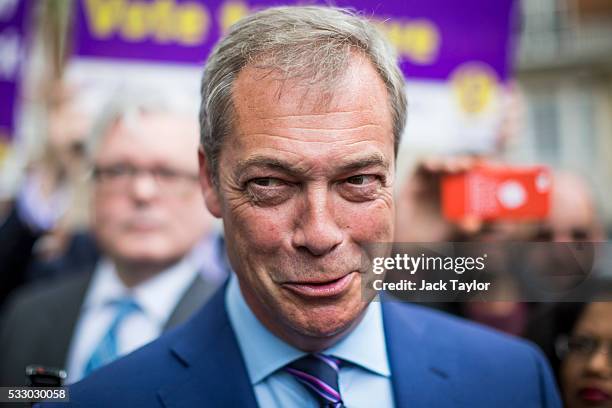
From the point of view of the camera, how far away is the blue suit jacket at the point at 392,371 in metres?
1.79

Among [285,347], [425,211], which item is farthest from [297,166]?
[425,211]

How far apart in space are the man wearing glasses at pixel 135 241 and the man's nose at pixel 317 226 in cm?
137

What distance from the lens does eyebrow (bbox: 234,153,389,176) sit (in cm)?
155

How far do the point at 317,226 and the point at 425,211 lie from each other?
1.45 metres

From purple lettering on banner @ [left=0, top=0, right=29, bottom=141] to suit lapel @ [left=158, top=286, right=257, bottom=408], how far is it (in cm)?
279

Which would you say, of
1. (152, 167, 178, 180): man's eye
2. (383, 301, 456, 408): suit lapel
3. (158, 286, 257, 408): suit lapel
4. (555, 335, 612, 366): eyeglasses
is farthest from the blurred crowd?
(158, 286, 257, 408): suit lapel

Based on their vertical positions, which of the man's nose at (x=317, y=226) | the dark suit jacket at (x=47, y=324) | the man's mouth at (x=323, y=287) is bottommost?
the dark suit jacket at (x=47, y=324)

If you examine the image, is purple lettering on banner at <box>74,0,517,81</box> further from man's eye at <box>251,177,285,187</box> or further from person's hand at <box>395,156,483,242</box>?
man's eye at <box>251,177,285,187</box>

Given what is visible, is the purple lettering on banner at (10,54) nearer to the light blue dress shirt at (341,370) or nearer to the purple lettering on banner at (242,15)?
the purple lettering on banner at (242,15)

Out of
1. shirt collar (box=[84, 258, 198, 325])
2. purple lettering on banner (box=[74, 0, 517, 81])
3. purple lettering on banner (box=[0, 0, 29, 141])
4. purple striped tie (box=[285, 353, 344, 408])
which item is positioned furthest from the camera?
purple lettering on banner (box=[0, 0, 29, 141])

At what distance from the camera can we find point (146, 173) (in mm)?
2971

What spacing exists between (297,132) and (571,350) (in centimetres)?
130

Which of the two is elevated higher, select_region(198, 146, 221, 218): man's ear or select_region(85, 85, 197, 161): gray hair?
select_region(85, 85, 197, 161): gray hair

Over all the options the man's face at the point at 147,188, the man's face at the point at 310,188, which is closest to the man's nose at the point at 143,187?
the man's face at the point at 147,188
